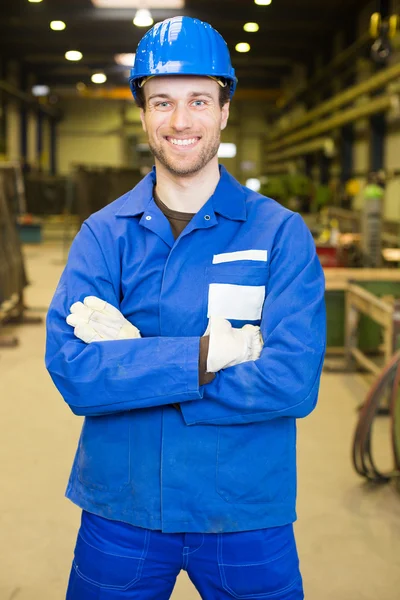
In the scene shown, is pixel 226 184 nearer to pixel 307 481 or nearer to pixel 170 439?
pixel 170 439

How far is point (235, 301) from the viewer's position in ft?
5.85

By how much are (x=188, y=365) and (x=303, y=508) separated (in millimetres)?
2482

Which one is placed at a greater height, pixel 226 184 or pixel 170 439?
pixel 226 184

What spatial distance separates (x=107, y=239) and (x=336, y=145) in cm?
1423

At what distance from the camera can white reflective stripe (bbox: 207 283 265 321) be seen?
5.80 ft

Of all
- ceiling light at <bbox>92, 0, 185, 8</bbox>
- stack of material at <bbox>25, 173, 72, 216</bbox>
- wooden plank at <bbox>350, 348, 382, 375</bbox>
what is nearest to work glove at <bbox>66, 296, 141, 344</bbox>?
wooden plank at <bbox>350, 348, 382, 375</bbox>

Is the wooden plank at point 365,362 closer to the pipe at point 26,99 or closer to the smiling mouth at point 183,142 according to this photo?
the smiling mouth at point 183,142

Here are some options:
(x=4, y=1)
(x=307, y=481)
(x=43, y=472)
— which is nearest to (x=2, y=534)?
(x=43, y=472)

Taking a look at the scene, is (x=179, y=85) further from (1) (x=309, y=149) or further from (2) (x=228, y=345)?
(1) (x=309, y=149)

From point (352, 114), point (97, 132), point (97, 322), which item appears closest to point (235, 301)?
point (97, 322)

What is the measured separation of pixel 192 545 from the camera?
1.74 m

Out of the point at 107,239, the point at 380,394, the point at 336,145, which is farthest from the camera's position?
the point at 336,145

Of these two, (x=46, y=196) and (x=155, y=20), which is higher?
(x=155, y=20)

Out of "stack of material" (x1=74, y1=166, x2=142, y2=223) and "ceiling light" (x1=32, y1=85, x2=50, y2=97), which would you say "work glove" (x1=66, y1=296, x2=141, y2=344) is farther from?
"ceiling light" (x1=32, y1=85, x2=50, y2=97)
